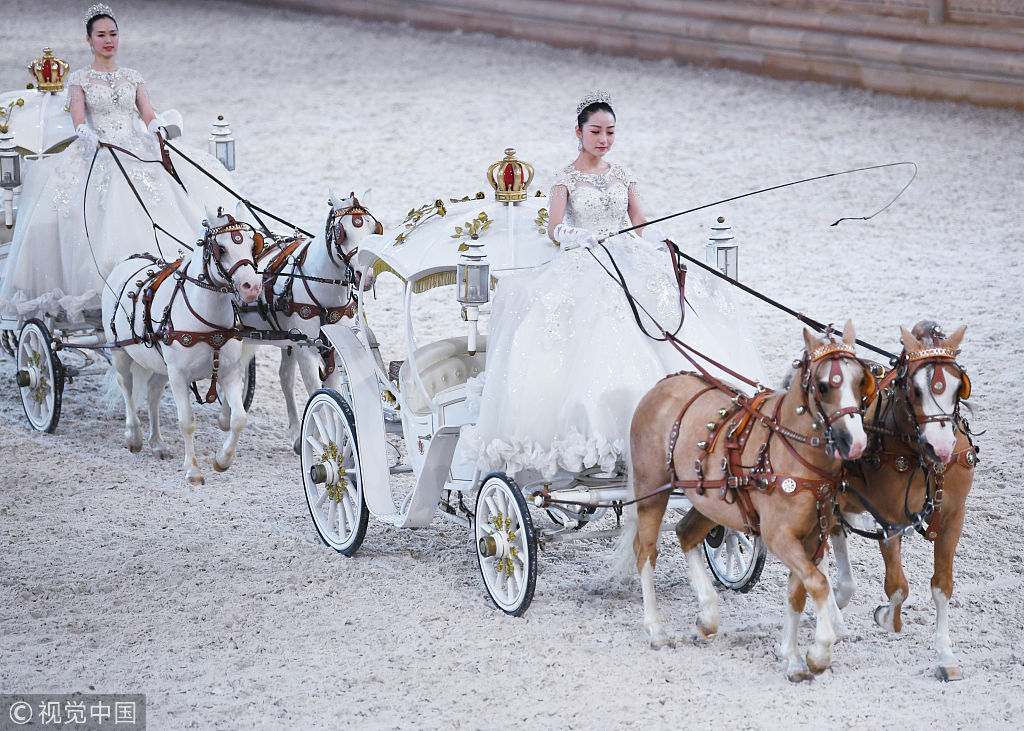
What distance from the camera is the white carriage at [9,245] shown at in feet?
24.0

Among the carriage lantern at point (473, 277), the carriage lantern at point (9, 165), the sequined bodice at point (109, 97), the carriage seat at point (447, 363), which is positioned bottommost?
the carriage seat at point (447, 363)

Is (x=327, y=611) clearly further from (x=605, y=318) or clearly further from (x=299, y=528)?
(x=605, y=318)

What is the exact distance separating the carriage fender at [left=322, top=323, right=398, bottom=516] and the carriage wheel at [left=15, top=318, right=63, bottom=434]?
2.15 meters

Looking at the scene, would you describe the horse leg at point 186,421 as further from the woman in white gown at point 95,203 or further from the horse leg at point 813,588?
the horse leg at point 813,588

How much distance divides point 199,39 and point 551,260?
15.4 m

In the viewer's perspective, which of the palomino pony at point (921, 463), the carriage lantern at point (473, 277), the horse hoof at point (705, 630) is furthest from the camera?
the carriage lantern at point (473, 277)

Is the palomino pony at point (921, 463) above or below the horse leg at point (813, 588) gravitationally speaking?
above

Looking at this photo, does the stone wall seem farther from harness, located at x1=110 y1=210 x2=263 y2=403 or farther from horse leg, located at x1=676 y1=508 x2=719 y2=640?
horse leg, located at x1=676 y1=508 x2=719 y2=640

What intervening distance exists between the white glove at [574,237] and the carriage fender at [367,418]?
1.02 m

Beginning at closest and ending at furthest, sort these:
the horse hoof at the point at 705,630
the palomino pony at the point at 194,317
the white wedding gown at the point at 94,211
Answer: the horse hoof at the point at 705,630
the palomino pony at the point at 194,317
the white wedding gown at the point at 94,211

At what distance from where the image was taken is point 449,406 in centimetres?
532

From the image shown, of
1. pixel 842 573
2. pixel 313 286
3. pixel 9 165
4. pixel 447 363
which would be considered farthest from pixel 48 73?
pixel 842 573

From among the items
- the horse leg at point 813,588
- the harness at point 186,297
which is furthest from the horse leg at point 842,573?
the harness at point 186,297

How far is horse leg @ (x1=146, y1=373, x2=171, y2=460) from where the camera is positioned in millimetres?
7070
